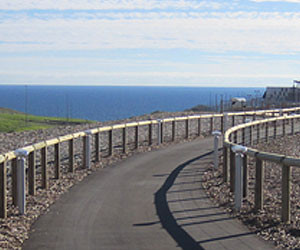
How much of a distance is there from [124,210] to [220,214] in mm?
1529

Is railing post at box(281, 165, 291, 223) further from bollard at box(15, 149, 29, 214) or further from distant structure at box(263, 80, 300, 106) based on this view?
distant structure at box(263, 80, 300, 106)

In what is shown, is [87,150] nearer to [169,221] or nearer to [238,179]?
[238,179]

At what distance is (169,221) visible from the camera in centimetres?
777

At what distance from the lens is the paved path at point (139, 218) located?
6.80 m

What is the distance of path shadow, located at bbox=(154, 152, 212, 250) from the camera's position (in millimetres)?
6738

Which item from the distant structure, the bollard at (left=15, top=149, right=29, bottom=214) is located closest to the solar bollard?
the bollard at (left=15, top=149, right=29, bottom=214)

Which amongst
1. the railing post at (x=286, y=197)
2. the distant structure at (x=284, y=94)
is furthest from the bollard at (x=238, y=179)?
the distant structure at (x=284, y=94)

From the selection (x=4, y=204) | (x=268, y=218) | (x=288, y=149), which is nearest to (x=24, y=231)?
(x=4, y=204)

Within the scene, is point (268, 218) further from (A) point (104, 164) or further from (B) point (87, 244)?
(A) point (104, 164)

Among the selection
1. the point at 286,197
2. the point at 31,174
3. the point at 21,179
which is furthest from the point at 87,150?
the point at 286,197

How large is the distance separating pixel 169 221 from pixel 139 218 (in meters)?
0.48

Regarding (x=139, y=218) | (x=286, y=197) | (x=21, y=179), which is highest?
(x=21, y=179)

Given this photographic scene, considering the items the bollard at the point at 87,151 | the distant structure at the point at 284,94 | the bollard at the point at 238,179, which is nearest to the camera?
the bollard at the point at 238,179

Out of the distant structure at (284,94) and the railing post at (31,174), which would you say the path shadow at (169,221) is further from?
the distant structure at (284,94)
